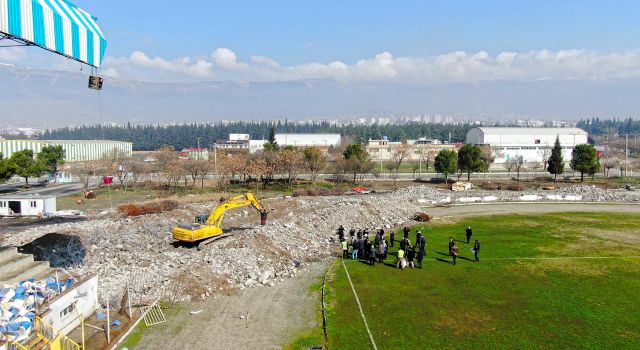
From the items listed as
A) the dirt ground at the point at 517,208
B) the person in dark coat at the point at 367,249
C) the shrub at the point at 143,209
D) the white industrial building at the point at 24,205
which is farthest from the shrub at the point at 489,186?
the white industrial building at the point at 24,205

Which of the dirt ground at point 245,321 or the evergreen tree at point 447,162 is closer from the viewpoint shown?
the dirt ground at point 245,321

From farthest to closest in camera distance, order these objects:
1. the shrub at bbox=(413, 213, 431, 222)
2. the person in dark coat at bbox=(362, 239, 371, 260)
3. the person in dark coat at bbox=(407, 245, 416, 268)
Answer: the shrub at bbox=(413, 213, 431, 222)
the person in dark coat at bbox=(362, 239, 371, 260)
the person in dark coat at bbox=(407, 245, 416, 268)

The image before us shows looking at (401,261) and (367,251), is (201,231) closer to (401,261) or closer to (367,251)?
(367,251)

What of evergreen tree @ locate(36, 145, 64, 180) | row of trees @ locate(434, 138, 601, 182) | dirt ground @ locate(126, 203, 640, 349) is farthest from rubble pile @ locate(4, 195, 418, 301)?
evergreen tree @ locate(36, 145, 64, 180)

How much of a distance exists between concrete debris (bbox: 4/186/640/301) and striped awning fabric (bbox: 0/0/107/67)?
27.7ft

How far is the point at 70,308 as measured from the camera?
14.9 metres

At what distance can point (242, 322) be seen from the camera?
52.2 feet

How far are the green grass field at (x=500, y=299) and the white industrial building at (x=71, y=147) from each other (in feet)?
218

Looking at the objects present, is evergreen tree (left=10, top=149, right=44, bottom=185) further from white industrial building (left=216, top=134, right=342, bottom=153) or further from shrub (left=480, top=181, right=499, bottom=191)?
white industrial building (left=216, top=134, right=342, bottom=153)

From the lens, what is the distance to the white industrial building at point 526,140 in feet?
328

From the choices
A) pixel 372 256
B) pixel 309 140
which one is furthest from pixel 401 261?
pixel 309 140

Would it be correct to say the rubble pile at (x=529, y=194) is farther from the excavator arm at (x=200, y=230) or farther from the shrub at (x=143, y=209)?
the excavator arm at (x=200, y=230)

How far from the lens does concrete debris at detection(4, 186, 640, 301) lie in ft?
62.3

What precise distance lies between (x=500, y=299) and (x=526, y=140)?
101 m
